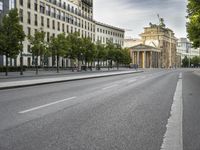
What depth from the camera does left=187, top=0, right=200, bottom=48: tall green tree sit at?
35656 mm

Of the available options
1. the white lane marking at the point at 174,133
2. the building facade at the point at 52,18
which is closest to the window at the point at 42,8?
the building facade at the point at 52,18

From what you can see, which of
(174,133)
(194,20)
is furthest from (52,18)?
(174,133)

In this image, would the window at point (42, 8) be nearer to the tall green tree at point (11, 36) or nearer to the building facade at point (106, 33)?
the tall green tree at point (11, 36)

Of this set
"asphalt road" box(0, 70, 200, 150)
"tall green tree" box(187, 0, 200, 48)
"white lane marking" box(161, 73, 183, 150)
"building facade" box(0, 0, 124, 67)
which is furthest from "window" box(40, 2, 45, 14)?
"white lane marking" box(161, 73, 183, 150)

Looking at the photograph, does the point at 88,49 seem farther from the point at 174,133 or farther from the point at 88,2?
the point at 174,133

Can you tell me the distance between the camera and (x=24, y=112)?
9.52m

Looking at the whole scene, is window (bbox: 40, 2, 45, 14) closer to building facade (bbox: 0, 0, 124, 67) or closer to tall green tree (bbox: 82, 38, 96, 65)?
building facade (bbox: 0, 0, 124, 67)

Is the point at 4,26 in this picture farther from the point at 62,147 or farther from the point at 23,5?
the point at 62,147

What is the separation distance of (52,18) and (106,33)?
48.0 meters

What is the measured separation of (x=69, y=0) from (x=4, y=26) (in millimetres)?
51769

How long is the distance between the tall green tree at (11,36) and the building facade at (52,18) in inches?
558

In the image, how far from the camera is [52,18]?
275 ft

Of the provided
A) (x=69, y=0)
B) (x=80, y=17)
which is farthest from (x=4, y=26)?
(x=80, y=17)

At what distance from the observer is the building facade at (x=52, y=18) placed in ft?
232
